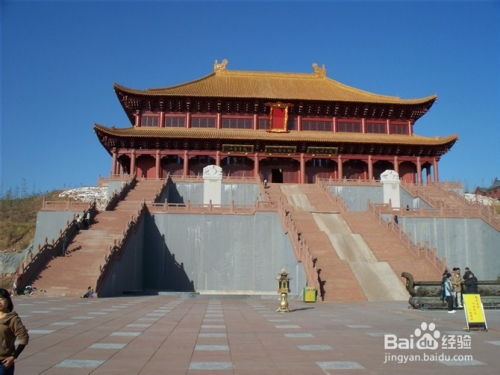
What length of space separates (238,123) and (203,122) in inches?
132

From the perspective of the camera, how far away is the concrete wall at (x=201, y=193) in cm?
3728

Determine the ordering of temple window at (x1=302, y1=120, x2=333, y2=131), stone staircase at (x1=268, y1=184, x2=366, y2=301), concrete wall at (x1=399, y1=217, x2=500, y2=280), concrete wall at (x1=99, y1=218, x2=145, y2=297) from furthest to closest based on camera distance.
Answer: temple window at (x1=302, y1=120, x2=333, y2=131), concrete wall at (x1=399, y1=217, x2=500, y2=280), concrete wall at (x1=99, y1=218, x2=145, y2=297), stone staircase at (x1=268, y1=184, x2=366, y2=301)

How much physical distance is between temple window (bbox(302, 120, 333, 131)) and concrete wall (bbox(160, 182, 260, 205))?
11.6 m

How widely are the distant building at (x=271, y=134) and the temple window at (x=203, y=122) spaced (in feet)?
0.31

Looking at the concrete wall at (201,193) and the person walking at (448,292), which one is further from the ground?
the concrete wall at (201,193)

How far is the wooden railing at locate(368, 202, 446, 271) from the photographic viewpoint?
22.7 meters

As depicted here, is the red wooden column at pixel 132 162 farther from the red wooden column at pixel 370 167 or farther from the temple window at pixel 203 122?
the red wooden column at pixel 370 167

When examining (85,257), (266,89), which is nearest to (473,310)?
(85,257)

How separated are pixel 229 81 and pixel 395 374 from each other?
46.3 m

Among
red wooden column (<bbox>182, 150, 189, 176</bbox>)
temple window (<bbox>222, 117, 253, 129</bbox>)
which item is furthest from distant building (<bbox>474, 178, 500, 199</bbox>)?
red wooden column (<bbox>182, 150, 189, 176</bbox>)

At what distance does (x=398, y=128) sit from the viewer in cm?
4744

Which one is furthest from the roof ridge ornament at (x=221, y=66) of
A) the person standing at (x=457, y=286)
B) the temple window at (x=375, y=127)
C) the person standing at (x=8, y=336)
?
the person standing at (x=8, y=336)

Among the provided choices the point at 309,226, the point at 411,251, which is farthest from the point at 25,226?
the point at 411,251

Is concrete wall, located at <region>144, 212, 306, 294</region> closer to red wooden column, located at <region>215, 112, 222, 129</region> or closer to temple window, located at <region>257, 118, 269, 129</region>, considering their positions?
red wooden column, located at <region>215, 112, 222, 129</region>
